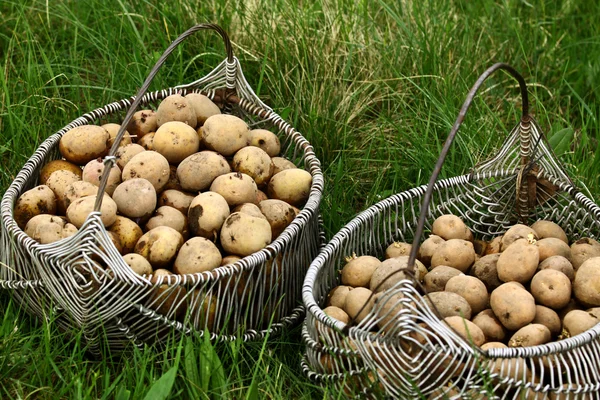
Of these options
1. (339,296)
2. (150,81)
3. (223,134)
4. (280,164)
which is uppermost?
(150,81)

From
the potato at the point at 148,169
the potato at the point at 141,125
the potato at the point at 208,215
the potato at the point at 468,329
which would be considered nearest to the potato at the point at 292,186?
the potato at the point at 208,215

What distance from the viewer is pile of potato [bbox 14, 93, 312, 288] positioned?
7.47 ft

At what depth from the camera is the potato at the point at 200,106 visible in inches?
107

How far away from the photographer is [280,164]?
8.78 feet

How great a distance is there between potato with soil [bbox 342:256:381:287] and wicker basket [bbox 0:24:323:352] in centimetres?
16

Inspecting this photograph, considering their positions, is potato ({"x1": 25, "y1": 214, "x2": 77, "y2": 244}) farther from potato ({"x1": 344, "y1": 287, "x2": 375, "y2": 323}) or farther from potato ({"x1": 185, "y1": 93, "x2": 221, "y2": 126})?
potato ({"x1": 344, "y1": 287, "x2": 375, "y2": 323})

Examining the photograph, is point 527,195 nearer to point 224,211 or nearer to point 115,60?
point 224,211

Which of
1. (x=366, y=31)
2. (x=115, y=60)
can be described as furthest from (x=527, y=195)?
(x=115, y=60)

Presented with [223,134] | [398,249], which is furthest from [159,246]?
[398,249]

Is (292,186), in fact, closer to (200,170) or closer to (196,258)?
(200,170)

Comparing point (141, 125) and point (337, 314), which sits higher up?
point (141, 125)

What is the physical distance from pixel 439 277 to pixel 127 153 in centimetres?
98

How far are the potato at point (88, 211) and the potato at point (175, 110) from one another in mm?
433

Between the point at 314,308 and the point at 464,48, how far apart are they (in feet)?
5.63
